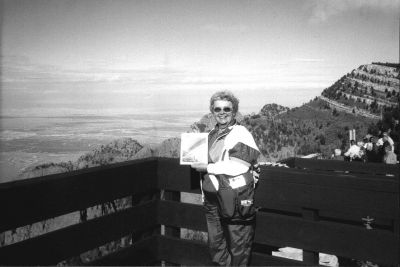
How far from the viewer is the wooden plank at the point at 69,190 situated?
6.81ft

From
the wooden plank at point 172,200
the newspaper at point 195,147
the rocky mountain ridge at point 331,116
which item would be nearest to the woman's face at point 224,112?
the newspaper at point 195,147

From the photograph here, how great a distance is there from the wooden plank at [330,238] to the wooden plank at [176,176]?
616mm

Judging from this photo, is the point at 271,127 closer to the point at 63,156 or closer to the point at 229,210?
the point at 63,156

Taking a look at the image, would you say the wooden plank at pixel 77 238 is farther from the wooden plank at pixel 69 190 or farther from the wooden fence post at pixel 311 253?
the wooden fence post at pixel 311 253

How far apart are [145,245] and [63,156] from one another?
844 cm

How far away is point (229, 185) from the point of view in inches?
90.2

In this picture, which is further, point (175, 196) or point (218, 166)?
point (175, 196)

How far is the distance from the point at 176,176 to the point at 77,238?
0.96 meters

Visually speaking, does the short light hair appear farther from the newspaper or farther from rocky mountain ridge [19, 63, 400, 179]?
rocky mountain ridge [19, 63, 400, 179]

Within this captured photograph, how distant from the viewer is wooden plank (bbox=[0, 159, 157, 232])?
2076 mm

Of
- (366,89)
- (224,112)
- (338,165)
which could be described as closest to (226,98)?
(224,112)

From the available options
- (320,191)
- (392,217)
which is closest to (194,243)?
(320,191)

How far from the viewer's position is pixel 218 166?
2320 mm

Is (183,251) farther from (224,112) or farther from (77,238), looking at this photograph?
(224,112)
